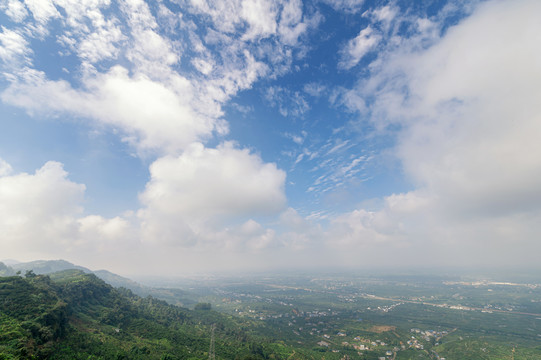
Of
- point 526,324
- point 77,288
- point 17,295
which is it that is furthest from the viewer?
point 526,324

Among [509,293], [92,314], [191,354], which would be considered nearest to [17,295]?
[92,314]

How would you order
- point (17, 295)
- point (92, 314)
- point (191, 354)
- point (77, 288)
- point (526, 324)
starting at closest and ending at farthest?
point (17, 295), point (191, 354), point (92, 314), point (77, 288), point (526, 324)

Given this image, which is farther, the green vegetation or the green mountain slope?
the green vegetation

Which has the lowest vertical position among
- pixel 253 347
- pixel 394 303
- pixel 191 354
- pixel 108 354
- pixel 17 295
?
pixel 394 303

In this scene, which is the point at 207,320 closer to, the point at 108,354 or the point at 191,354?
the point at 191,354

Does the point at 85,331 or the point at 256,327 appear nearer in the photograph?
the point at 85,331

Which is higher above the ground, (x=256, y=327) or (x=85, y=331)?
(x=85, y=331)

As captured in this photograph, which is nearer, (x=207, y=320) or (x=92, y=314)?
(x=92, y=314)

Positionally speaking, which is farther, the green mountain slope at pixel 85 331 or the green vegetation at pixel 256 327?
the green vegetation at pixel 256 327
